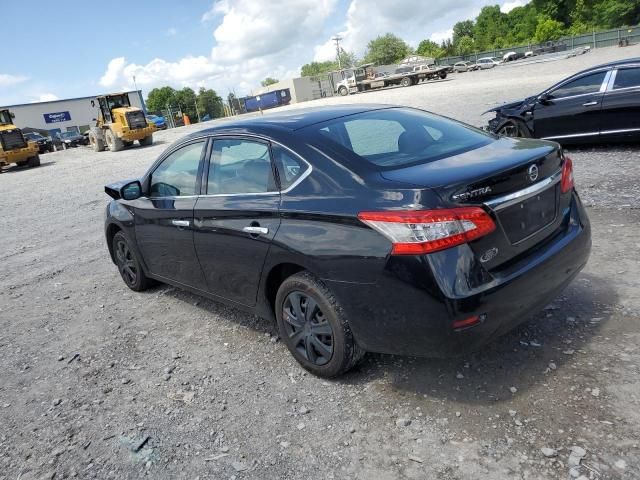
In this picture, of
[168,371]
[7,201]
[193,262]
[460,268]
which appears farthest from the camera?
[7,201]

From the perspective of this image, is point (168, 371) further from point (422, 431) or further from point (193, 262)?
point (422, 431)

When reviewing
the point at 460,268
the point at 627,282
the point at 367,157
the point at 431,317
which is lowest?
the point at 627,282

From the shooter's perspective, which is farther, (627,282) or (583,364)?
(627,282)

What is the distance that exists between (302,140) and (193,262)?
1.52 meters

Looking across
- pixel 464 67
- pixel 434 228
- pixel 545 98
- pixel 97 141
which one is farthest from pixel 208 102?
pixel 434 228

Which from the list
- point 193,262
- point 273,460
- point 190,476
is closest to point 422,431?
point 273,460

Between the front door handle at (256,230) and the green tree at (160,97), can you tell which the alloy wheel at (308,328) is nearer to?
the front door handle at (256,230)

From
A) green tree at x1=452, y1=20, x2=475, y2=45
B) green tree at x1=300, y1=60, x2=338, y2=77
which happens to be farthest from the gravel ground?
green tree at x1=300, y1=60, x2=338, y2=77

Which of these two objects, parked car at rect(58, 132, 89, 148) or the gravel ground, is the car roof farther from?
parked car at rect(58, 132, 89, 148)

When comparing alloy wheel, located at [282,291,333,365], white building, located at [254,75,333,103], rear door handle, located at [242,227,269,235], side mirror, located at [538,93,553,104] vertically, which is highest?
white building, located at [254,75,333,103]

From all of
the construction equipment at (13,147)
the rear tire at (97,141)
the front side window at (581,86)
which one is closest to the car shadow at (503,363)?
the front side window at (581,86)

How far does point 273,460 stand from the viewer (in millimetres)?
2766

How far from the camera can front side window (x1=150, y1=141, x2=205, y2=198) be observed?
165 inches

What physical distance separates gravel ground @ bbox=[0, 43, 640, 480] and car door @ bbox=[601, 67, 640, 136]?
4050mm
